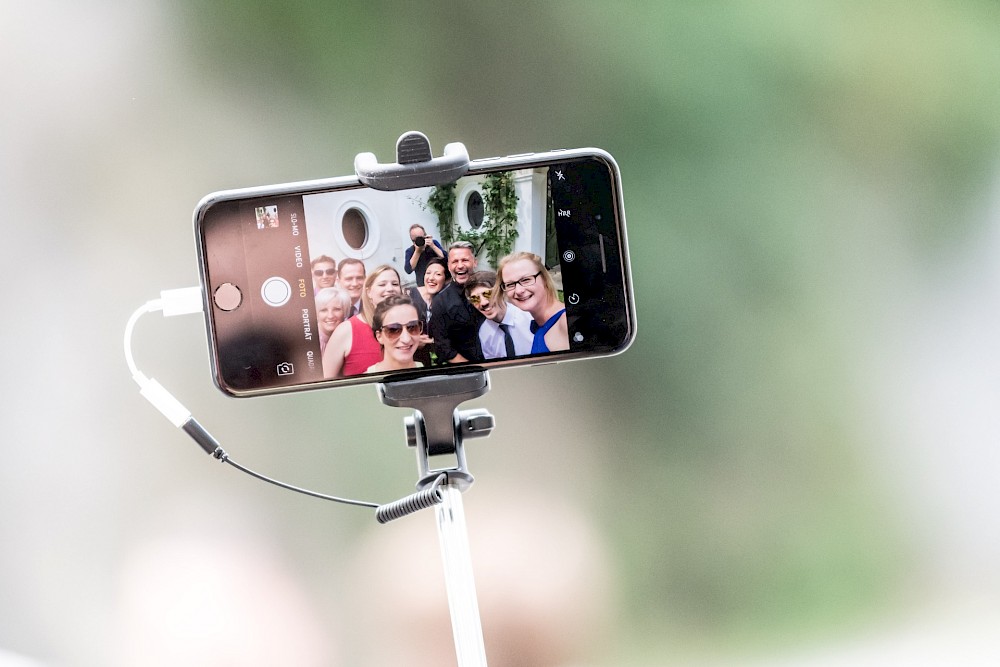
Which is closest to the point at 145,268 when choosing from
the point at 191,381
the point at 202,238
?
the point at 191,381

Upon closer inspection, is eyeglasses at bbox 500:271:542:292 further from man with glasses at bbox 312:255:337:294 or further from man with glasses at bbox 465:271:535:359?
man with glasses at bbox 312:255:337:294

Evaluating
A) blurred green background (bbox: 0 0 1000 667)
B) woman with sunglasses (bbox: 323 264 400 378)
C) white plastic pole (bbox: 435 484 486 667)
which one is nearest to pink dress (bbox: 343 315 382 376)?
woman with sunglasses (bbox: 323 264 400 378)

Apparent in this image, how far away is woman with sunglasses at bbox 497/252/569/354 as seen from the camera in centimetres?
54

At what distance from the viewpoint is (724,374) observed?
0.78m

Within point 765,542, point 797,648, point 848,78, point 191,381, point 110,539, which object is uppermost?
point 848,78

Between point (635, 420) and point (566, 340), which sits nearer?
point (566, 340)

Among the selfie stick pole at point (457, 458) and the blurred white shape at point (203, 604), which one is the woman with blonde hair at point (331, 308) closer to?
the selfie stick pole at point (457, 458)

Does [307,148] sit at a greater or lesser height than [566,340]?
greater

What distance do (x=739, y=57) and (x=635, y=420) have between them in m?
0.38

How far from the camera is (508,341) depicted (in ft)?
1.77

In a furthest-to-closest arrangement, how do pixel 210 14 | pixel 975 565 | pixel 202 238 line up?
pixel 975 565 < pixel 210 14 < pixel 202 238

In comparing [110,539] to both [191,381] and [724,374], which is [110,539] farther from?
[724,374]

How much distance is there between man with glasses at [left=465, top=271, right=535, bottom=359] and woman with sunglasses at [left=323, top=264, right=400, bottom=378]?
6 cm

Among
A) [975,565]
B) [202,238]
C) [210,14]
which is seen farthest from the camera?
[975,565]
